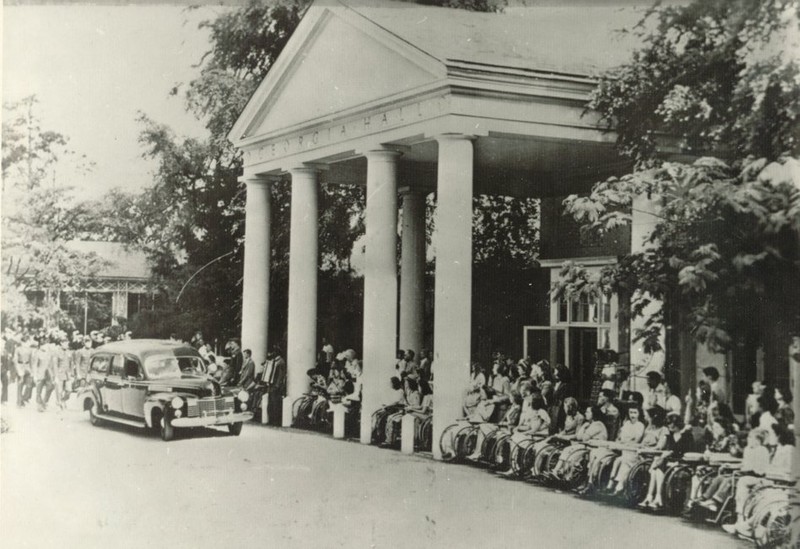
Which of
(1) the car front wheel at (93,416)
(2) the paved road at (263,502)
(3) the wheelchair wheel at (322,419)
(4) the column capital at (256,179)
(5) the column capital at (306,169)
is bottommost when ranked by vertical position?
(2) the paved road at (263,502)

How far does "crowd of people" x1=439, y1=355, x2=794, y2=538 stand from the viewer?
7.81 meters

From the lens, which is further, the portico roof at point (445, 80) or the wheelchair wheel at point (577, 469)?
the portico roof at point (445, 80)

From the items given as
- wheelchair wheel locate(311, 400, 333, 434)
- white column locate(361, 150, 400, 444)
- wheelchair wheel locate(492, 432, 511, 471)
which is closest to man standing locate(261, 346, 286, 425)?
wheelchair wheel locate(311, 400, 333, 434)

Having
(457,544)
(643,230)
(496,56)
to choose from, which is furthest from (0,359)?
→ (643,230)

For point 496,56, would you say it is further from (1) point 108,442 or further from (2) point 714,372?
(1) point 108,442

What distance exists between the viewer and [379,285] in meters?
13.4

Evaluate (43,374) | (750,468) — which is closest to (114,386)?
(43,374)

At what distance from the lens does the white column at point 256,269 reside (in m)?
15.2

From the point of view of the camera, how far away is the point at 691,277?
8273mm

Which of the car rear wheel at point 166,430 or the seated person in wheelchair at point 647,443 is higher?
the seated person in wheelchair at point 647,443

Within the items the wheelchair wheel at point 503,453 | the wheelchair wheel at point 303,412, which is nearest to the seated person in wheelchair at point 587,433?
the wheelchair wheel at point 503,453

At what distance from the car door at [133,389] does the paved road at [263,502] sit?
76 centimetres

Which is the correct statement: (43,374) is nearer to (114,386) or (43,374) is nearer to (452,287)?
(114,386)

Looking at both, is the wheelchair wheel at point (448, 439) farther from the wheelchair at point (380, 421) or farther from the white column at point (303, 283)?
the white column at point (303, 283)
